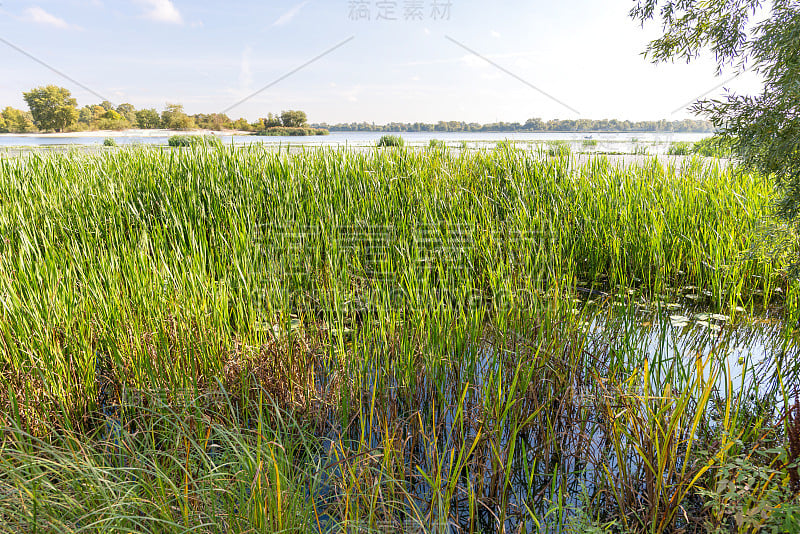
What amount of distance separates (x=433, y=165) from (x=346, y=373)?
355cm

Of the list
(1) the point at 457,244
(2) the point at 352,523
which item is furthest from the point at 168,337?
(1) the point at 457,244

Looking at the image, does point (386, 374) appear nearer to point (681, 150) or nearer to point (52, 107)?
point (681, 150)

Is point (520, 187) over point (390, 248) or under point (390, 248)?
over

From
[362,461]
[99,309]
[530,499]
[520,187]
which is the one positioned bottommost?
[530,499]

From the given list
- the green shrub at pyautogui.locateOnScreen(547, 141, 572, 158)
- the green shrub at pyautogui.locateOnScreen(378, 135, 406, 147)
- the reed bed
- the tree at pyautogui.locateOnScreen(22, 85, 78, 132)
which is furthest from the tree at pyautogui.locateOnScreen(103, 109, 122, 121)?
the green shrub at pyautogui.locateOnScreen(547, 141, 572, 158)

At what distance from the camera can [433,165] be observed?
508 centimetres

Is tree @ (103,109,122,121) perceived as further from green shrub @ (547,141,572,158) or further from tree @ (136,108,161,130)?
green shrub @ (547,141,572,158)

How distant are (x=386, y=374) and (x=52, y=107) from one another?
167 ft

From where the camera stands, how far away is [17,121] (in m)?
42.4

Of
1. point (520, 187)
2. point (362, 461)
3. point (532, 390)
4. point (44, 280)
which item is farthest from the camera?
point (520, 187)

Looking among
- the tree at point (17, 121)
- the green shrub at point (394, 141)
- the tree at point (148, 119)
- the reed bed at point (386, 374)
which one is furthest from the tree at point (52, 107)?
the reed bed at point (386, 374)

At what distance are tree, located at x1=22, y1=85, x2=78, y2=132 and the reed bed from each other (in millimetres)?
45888

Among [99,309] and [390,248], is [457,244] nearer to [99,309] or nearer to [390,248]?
[390,248]

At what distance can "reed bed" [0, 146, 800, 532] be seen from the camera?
139cm
